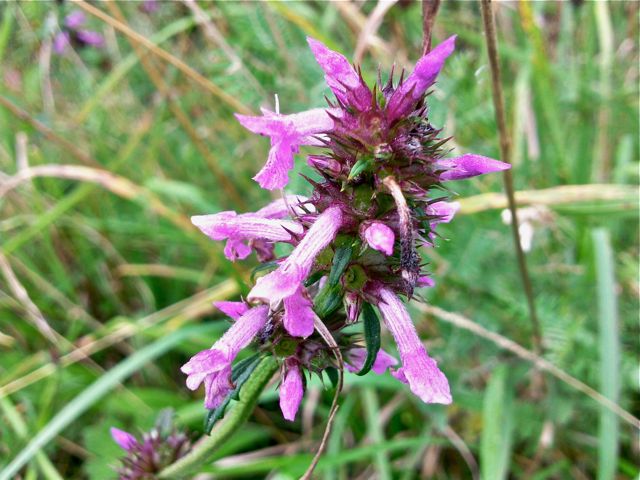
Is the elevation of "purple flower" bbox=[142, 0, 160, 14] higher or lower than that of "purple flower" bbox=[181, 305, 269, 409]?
higher

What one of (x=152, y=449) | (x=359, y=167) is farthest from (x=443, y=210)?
(x=152, y=449)

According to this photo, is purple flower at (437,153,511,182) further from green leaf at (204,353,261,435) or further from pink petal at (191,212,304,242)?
green leaf at (204,353,261,435)

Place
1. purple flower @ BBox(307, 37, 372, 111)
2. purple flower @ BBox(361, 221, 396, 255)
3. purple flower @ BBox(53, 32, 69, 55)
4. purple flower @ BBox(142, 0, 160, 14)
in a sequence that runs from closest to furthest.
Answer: purple flower @ BBox(361, 221, 396, 255), purple flower @ BBox(307, 37, 372, 111), purple flower @ BBox(53, 32, 69, 55), purple flower @ BBox(142, 0, 160, 14)

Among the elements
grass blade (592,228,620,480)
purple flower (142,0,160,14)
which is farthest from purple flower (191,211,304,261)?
purple flower (142,0,160,14)

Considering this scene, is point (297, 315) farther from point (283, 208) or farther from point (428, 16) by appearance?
point (428, 16)

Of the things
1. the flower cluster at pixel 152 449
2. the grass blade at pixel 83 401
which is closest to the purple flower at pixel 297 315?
the flower cluster at pixel 152 449

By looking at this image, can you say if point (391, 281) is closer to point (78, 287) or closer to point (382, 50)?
point (382, 50)
